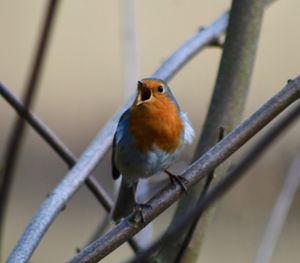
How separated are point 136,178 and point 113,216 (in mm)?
158

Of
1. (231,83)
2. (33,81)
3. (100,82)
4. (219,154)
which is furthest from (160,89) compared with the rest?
(100,82)

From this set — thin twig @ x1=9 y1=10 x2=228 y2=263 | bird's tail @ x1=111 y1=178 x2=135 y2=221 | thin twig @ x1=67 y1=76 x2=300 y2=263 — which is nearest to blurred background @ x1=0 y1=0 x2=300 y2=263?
bird's tail @ x1=111 y1=178 x2=135 y2=221

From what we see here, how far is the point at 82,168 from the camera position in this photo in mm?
2520

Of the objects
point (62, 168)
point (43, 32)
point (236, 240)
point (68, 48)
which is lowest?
point (236, 240)

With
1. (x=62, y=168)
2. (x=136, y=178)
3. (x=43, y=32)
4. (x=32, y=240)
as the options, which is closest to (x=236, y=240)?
(x=62, y=168)

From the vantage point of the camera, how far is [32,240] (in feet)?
7.03

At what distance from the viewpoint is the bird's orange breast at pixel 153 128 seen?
2832 mm

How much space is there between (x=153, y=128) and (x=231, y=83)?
0.32 meters

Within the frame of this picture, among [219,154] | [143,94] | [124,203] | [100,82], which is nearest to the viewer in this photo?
[219,154]

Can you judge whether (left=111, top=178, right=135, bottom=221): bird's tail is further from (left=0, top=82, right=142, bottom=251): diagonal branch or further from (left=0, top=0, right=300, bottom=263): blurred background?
(left=0, top=0, right=300, bottom=263): blurred background

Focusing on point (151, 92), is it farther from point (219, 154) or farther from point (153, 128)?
point (219, 154)

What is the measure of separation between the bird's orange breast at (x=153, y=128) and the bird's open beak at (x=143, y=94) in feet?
0.08

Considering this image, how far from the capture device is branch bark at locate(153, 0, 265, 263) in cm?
270

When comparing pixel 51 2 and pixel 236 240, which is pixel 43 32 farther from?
pixel 236 240
